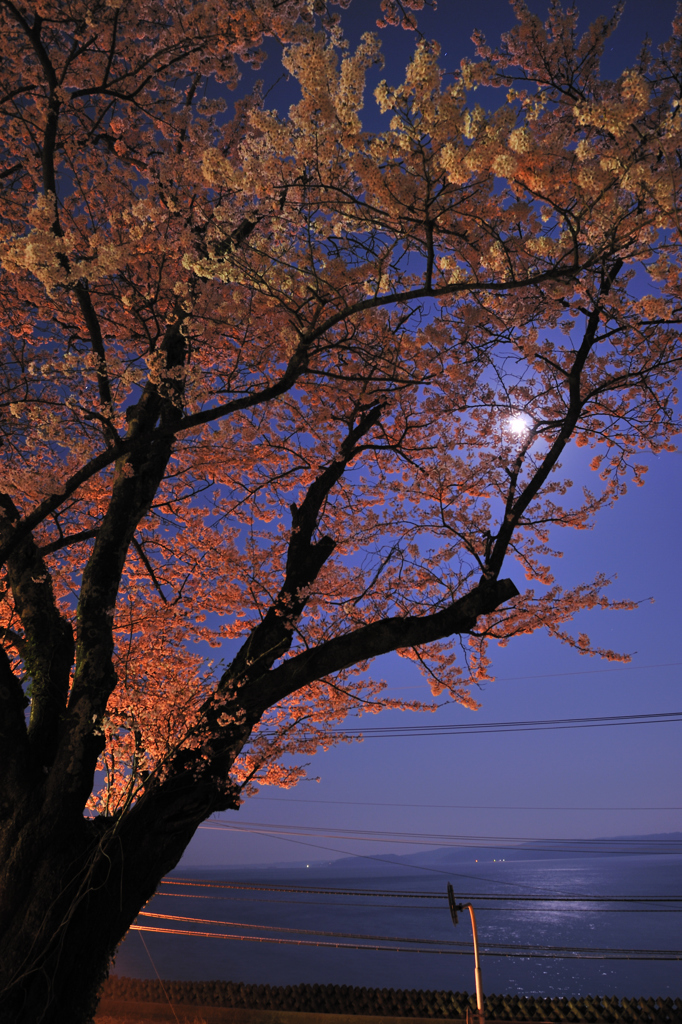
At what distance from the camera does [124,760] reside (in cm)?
522

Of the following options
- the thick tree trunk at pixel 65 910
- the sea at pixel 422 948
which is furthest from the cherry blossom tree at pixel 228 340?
the sea at pixel 422 948

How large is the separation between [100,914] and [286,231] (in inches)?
206

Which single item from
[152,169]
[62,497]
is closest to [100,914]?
[62,497]

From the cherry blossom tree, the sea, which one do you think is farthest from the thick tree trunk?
the sea

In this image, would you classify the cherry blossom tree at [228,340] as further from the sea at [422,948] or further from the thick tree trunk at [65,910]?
the sea at [422,948]

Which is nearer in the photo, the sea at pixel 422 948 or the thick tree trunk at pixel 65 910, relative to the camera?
the thick tree trunk at pixel 65 910

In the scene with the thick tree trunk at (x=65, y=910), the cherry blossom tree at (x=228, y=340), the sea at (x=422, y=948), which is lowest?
the sea at (x=422, y=948)

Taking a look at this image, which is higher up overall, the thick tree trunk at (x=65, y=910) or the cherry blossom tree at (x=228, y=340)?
the cherry blossom tree at (x=228, y=340)

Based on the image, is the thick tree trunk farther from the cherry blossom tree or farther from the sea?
the sea

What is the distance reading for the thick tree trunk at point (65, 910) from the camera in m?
3.69

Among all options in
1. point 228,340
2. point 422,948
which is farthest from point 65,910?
point 422,948

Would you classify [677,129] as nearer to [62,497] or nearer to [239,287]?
[239,287]

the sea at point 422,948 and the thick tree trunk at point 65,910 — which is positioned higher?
the thick tree trunk at point 65,910

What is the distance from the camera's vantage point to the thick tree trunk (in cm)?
369
